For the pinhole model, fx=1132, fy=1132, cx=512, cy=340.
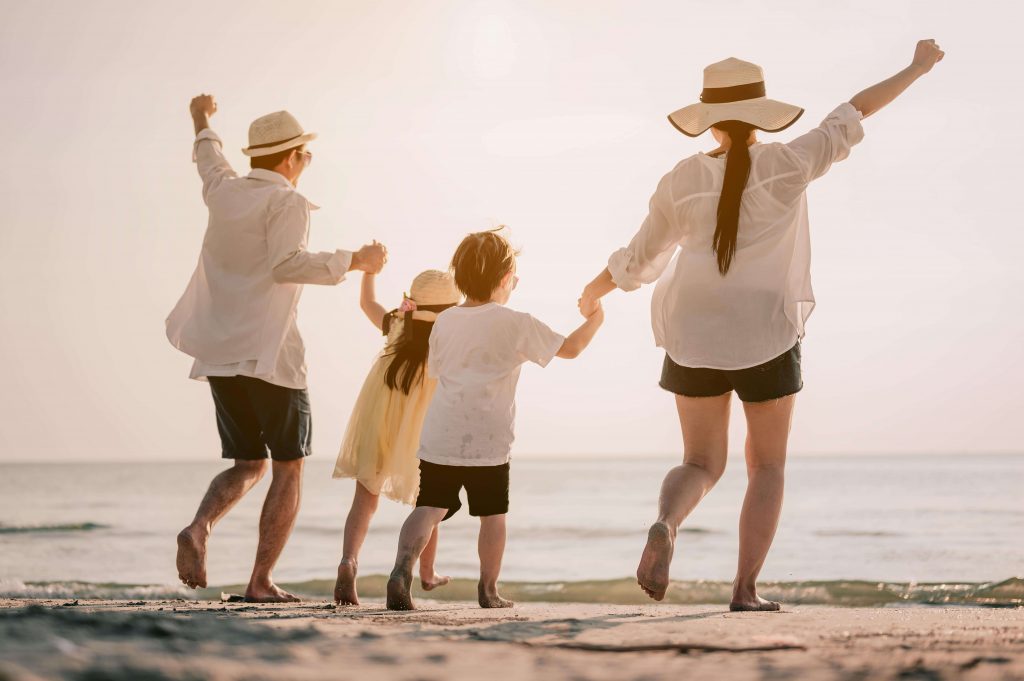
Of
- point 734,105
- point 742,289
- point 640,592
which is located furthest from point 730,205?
point 640,592

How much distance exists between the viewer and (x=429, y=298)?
16.9ft

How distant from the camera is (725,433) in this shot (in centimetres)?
427

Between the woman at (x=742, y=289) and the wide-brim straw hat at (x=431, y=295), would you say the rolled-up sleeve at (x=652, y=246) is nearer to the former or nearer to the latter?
the woman at (x=742, y=289)

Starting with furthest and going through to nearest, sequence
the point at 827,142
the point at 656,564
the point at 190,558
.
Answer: the point at 190,558 → the point at 827,142 → the point at 656,564

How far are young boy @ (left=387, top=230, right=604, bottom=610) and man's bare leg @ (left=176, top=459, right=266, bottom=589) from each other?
821mm

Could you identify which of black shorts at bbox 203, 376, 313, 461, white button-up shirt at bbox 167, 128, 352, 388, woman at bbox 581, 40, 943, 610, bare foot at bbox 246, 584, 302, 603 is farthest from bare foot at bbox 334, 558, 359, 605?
woman at bbox 581, 40, 943, 610

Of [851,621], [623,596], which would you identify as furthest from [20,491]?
[851,621]

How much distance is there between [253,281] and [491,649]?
2600 mm

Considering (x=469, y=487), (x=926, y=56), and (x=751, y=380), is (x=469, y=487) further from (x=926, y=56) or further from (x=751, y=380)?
(x=926, y=56)

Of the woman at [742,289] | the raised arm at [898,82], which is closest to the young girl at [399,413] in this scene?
the woman at [742,289]

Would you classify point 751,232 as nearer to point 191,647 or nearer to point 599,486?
point 191,647

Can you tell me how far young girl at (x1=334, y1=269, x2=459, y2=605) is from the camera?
5.07 metres

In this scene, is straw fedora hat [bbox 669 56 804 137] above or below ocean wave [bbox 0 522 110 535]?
above

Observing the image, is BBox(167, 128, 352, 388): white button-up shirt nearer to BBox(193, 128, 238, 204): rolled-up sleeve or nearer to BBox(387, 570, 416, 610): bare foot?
BBox(193, 128, 238, 204): rolled-up sleeve
